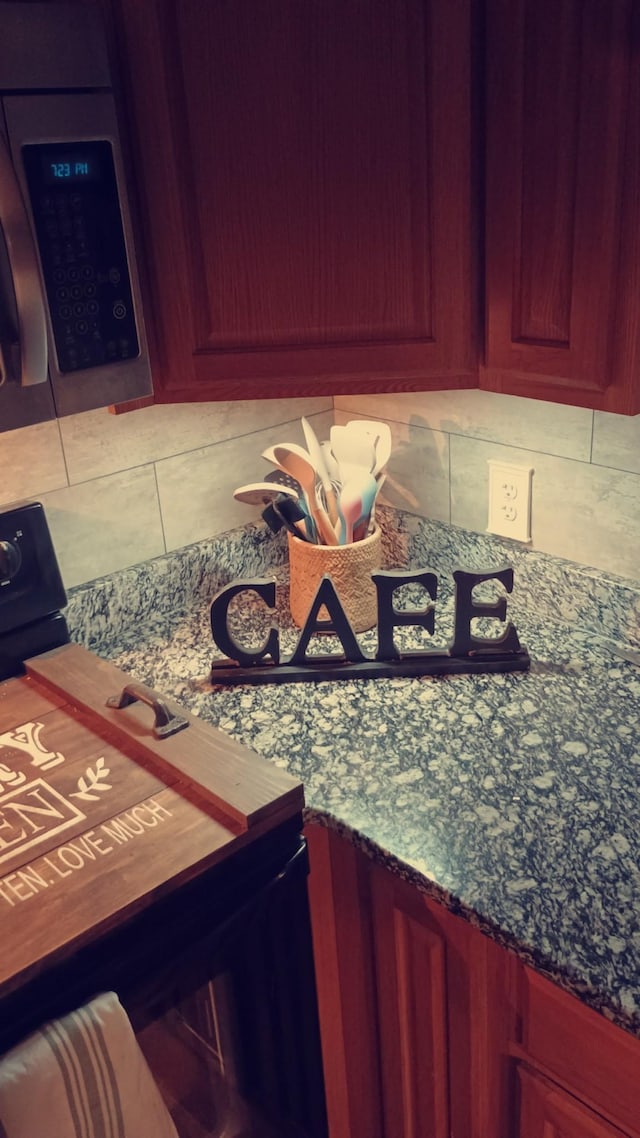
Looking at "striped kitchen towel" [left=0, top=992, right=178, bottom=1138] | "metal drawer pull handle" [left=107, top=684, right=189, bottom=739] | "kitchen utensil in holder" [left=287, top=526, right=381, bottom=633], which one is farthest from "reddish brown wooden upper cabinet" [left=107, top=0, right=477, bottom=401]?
"striped kitchen towel" [left=0, top=992, right=178, bottom=1138]

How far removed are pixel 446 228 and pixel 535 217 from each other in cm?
12

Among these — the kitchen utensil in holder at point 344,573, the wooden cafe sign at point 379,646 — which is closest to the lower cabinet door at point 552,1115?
the wooden cafe sign at point 379,646

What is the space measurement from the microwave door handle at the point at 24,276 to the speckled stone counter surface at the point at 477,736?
1.81ft

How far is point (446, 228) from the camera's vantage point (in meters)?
1.20

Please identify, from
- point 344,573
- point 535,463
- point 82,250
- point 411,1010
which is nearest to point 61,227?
point 82,250

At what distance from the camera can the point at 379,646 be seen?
4.70ft

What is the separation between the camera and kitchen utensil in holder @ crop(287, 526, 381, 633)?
1493 millimetres

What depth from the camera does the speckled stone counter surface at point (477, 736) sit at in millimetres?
1003

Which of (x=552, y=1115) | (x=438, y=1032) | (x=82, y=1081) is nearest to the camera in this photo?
(x=82, y=1081)

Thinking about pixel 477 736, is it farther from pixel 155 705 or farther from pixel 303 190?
pixel 303 190

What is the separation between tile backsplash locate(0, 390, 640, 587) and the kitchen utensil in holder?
21 centimetres

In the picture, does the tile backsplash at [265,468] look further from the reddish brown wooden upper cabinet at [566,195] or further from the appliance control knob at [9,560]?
the reddish brown wooden upper cabinet at [566,195]

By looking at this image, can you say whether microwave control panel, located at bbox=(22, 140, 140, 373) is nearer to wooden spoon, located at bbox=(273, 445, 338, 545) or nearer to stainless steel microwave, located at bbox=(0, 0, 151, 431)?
stainless steel microwave, located at bbox=(0, 0, 151, 431)

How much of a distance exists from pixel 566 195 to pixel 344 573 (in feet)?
2.09
